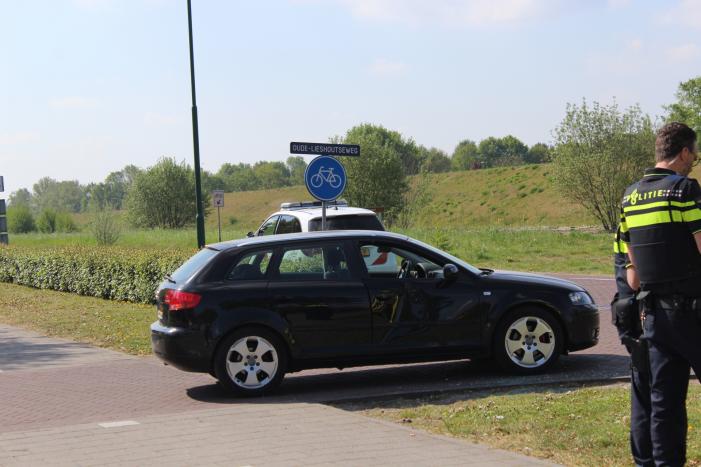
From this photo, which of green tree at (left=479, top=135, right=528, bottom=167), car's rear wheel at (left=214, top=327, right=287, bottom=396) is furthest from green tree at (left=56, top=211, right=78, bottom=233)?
green tree at (left=479, top=135, right=528, bottom=167)

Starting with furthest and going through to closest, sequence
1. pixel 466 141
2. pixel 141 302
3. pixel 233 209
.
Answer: pixel 466 141 < pixel 233 209 < pixel 141 302

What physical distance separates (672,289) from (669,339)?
0.82 feet

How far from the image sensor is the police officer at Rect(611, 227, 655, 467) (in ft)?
16.2

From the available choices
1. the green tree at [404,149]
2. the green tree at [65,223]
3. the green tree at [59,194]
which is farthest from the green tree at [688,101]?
the green tree at [59,194]

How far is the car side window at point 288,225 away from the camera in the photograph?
15.6 metres

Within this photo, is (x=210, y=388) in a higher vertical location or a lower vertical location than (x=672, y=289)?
lower

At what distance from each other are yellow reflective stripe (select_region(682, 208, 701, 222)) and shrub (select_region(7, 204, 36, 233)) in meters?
80.1

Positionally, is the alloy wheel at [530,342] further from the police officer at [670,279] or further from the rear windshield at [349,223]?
the rear windshield at [349,223]

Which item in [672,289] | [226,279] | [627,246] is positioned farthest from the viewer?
[226,279]

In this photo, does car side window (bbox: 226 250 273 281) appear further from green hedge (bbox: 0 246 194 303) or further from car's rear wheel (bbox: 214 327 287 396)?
green hedge (bbox: 0 246 194 303)

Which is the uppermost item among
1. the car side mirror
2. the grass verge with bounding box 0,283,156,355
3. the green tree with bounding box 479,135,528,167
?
the green tree with bounding box 479,135,528,167

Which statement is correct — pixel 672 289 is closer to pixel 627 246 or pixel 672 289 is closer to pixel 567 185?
pixel 627 246

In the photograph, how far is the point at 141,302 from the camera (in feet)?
59.0

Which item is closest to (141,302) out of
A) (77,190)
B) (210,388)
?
(210,388)
